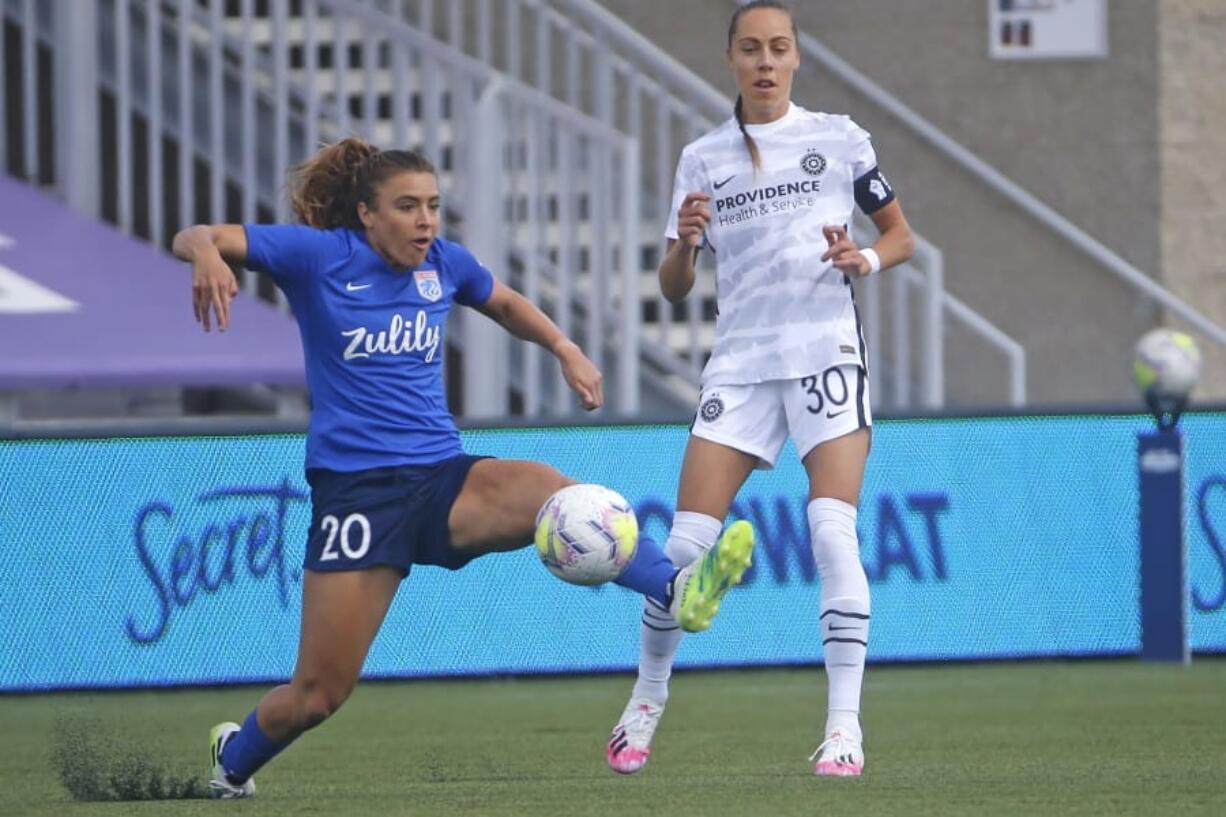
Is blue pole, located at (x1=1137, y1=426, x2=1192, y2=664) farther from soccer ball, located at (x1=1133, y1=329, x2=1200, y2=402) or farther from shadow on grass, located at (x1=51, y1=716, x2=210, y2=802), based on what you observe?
shadow on grass, located at (x1=51, y1=716, x2=210, y2=802)

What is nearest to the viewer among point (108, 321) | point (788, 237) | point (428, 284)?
point (428, 284)

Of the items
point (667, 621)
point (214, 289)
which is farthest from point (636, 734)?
point (214, 289)

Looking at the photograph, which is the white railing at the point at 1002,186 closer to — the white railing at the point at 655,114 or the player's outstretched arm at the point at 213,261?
the white railing at the point at 655,114

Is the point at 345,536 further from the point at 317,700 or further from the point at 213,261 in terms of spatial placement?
the point at 213,261

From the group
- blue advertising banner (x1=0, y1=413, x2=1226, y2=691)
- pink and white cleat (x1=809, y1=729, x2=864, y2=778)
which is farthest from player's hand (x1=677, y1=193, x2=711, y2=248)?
blue advertising banner (x1=0, y1=413, x2=1226, y2=691)

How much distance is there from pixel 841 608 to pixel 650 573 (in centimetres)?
61

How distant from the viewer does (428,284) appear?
6.69 m

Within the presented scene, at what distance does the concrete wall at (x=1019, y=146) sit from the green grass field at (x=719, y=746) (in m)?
4.66

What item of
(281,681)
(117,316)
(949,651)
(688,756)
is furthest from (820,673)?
(117,316)

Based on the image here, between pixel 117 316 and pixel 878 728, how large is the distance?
598cm

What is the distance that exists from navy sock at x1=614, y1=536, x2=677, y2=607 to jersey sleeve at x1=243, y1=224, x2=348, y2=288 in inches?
42.2

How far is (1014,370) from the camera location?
14.0m

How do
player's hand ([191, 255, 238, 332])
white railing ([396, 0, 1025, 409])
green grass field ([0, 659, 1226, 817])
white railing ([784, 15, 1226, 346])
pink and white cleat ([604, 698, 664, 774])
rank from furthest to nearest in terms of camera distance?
white railing ([784, 15, 1226, 346]) → white railing ([396, 0, 1025, 409]) → pink and white cleat ([604, 698, 664, 774]) → green grass field ([0, 659, 1226, 817]) → player's hand ([191, 255, 238, 332])

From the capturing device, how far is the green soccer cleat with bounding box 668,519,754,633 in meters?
6.17
